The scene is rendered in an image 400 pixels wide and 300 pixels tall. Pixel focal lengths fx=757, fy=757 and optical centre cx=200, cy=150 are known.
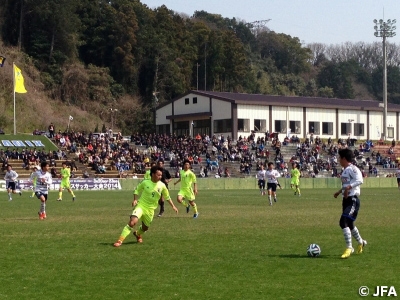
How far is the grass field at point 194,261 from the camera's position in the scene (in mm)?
11227

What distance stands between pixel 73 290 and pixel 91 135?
58.0 m

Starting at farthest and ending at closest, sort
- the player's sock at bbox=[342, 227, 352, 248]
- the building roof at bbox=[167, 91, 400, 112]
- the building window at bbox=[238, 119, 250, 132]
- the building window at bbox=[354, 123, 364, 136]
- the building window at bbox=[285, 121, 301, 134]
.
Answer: the building window at bbox=[354, 123, 364, 136]
the building window at bbox=[285, 121, 301, 134]
the building roof at bbox=[167, 91, 400, 112]
the building window at bbox=[238, 119, 250, 132]
the player's sock at bbox=[342, 227, 352, 248]

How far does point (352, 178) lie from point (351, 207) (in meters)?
0.56

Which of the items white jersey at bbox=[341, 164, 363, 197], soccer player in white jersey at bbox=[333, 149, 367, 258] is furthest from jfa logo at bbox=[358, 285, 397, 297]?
white jersey at bbox=[341, 164, 363, 197]

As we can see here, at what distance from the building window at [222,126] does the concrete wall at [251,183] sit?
17.3 metres

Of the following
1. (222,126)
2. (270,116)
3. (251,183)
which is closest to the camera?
(251,183)

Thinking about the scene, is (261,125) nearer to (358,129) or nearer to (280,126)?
(280,126)

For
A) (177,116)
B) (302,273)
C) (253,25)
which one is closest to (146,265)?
(302,273)

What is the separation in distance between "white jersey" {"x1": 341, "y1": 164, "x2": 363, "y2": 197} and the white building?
218 feet

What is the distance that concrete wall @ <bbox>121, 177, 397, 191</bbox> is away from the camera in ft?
196

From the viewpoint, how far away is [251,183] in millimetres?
64312

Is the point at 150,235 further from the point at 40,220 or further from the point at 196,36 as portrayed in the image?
the point at 196,36

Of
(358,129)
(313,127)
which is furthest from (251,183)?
(358,129)

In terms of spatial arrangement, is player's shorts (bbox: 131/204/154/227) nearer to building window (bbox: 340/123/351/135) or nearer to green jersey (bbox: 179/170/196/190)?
green jersey (bbox: 179/170/196/190)
